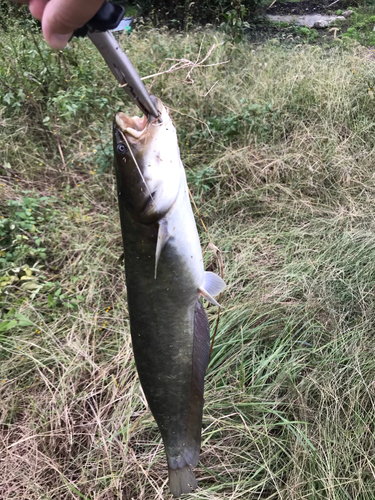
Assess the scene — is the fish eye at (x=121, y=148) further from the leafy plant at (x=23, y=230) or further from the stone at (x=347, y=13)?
the stone at (x=347, y=13)

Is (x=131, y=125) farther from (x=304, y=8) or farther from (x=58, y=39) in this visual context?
(x=304, y=8)

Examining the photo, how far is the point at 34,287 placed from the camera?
2678 millimetres

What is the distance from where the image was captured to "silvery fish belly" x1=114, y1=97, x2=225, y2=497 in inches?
43.5

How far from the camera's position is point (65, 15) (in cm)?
70

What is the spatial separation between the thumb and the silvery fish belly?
336mm

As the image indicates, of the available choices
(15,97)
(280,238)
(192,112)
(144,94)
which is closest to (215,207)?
(280,238)

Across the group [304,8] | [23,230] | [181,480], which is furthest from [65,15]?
[304,8]

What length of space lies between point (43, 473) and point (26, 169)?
2.89m

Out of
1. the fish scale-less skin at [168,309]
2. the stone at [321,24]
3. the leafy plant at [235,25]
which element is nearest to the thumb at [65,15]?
the fish scale-less skin at [168,309]

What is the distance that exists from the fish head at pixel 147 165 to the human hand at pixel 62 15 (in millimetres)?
345

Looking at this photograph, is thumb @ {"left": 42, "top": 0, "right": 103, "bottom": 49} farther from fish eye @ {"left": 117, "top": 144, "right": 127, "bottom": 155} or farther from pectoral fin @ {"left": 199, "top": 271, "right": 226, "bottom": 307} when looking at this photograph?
pectoral fin @ {"left": 199, "top": 271, "right": 226, "bottom": 307}

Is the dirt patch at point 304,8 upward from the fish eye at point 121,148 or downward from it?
downward

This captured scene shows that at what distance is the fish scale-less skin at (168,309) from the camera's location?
1.18m

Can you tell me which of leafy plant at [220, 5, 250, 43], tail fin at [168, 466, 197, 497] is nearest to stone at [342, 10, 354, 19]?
leafy plant at [220, 5, 250, 43]
